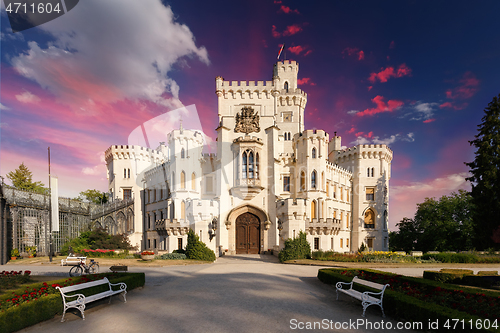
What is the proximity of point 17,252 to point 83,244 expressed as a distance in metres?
6.80

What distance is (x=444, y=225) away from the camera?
123 feet

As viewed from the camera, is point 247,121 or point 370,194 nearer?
point 247,121

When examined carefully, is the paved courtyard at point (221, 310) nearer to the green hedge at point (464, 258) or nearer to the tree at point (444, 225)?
the green hedge at point (464, 258)

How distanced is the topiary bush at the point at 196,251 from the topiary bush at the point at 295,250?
6.43 m

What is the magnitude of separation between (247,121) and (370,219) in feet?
87.2

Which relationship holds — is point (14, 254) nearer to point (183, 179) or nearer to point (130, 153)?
point (183, 179)

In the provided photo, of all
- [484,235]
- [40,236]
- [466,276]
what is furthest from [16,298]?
[484,235]

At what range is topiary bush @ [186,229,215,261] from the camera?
24.2 meters

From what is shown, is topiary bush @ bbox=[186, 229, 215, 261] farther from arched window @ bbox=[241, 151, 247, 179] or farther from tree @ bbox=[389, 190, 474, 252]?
tree @ bbox=[389, 190, 474, 252]

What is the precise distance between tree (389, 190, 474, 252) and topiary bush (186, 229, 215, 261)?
32.5 meters

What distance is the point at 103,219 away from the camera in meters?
42.9

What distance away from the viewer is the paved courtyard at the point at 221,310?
781 centimetres

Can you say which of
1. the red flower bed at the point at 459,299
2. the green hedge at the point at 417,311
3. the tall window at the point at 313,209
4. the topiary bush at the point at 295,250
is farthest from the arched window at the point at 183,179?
the green hedge at the point at 417,311

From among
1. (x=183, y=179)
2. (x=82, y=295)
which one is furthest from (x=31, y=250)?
(x=82, y=295)
